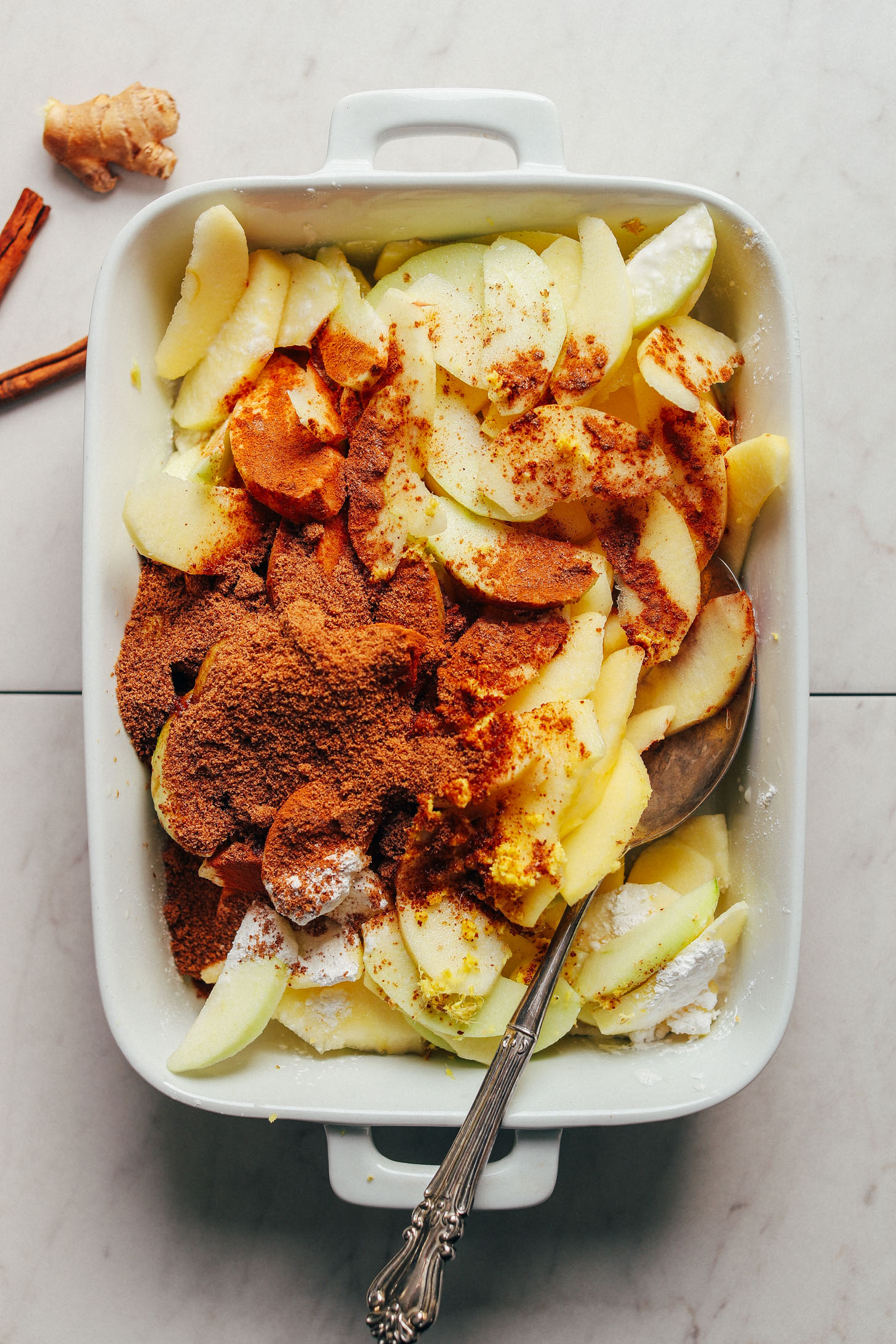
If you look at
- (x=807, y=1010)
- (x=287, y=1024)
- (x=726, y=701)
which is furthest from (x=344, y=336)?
(x=807, y=1010)

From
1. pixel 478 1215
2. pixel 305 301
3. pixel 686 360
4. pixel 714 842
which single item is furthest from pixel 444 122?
pixel 478 1215

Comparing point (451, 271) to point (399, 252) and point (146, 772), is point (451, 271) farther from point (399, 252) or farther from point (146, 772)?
point (146, 772)

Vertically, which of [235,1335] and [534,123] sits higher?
[534,123]

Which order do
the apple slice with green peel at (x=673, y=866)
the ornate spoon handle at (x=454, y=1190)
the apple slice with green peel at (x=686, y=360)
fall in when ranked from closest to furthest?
the ornate spoon handle at (x=454, y=1190), the apple slice with green peel at (x=686, y=360), the apple slice with green peel at (x=673, y=866)

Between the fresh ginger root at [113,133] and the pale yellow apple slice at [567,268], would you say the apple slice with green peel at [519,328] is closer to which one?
the pale yellow apple slice at [567,268]

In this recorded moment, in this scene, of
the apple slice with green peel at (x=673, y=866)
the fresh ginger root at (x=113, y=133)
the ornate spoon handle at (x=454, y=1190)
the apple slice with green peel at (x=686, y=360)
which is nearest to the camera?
the ornate spoon handle at (x=454, y=1190)

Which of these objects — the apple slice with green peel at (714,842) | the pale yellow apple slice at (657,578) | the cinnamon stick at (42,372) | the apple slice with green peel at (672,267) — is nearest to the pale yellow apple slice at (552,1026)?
the apple slice with green peel at (714,842)

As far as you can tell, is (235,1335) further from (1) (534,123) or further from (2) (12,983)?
(1) (534,123)
